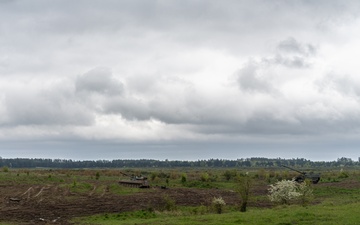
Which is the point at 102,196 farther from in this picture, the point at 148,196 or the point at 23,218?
the point at 23,218

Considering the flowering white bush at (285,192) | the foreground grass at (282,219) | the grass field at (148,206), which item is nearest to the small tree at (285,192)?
the flowering white bush at (285,192)

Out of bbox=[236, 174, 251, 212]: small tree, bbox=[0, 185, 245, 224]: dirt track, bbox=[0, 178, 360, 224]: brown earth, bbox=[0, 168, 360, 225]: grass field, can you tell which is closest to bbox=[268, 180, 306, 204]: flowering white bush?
bbox=[0, 168, 360, 225]: grass field

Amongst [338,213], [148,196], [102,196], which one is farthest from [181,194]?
[338,213]

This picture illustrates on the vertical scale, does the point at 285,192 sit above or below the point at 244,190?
below

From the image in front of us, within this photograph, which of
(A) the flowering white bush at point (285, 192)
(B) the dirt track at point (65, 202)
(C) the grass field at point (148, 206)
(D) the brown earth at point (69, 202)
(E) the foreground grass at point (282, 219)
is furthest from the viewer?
(A) the flowering white bush at point (285, 192)

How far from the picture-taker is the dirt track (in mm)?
39250

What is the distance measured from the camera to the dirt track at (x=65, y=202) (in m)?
39.2

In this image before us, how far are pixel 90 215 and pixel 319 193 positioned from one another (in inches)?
1390

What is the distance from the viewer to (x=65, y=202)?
48.5m

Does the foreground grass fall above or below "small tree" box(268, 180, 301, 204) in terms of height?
below

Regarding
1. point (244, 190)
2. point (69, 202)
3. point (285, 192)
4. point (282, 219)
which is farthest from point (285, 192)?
point (69, 202)

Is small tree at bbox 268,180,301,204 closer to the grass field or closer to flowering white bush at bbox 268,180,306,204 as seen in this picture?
flowering white bush at bbox 268,180,306,204

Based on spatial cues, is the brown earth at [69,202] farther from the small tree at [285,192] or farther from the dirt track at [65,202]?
the small tree at [285,192]

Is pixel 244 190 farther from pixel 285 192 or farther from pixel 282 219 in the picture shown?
pixel 282 219
